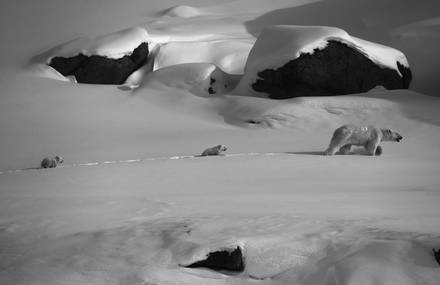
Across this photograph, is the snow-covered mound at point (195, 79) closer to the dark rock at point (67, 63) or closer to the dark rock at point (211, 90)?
the dark rock at point (211, 90)

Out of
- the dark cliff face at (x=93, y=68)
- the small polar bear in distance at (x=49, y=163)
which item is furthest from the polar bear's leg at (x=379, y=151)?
the dark cliff face at (x=93, y=68)

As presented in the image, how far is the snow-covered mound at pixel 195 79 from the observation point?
19156 mm

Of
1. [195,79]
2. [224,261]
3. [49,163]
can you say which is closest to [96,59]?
[195,79]

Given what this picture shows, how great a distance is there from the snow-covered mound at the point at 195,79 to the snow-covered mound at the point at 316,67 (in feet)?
3.33

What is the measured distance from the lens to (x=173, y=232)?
453cm

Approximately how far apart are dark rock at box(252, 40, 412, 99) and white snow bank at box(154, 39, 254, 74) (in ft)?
14.2

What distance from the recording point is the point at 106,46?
74.0 feet

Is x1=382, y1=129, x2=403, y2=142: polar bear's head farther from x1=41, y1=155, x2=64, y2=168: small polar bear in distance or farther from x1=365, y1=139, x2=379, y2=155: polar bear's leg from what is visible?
x1=41, y1=155, x2=64, y2=168: small polar bear in distance

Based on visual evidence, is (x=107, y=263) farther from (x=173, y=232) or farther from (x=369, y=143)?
(x=369, y=143)

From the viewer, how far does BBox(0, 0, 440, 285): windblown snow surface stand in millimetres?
3992

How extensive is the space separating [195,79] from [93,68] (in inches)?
194

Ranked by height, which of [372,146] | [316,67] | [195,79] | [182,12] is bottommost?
[182,12]

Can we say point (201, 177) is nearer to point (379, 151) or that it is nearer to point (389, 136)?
point (379, 151)

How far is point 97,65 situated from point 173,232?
60.6ft
